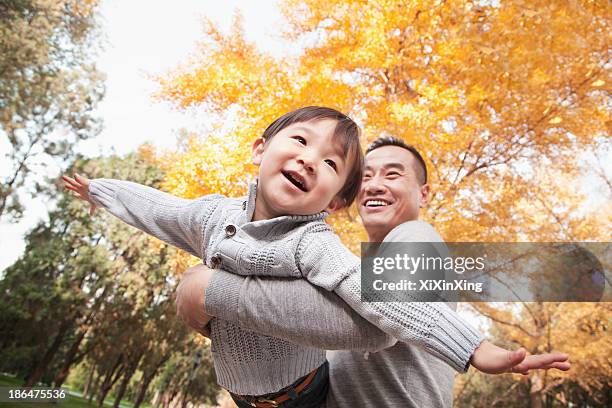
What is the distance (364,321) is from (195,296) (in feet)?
1.15

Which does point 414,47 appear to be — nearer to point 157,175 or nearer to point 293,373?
point 293,373

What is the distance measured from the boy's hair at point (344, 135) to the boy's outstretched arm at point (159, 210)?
0.27m

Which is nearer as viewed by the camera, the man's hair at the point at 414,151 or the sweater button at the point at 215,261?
the sweater button at the point at 215,261

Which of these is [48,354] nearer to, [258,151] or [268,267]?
[258,151]

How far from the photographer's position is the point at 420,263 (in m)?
1.04

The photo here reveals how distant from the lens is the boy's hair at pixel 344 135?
112 cm

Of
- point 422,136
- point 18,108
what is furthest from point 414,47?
point 18,108

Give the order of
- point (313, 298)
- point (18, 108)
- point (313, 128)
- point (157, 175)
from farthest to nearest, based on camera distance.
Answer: point (157, 175) → point (18, 108) → point (313, 128) → point (313, 298)

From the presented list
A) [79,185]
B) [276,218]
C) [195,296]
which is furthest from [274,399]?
[79,185]

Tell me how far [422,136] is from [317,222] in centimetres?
343

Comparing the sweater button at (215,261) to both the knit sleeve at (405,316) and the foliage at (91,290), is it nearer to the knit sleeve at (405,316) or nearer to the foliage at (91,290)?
the knit sleeve at (405,316)

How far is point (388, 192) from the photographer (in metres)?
1.42

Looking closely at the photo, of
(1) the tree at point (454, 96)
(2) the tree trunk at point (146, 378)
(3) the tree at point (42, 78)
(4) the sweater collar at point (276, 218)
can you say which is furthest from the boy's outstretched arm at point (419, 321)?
(2) the tree trunk at point (146, 378)

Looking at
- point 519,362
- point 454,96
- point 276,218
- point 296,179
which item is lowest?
point 519,362
